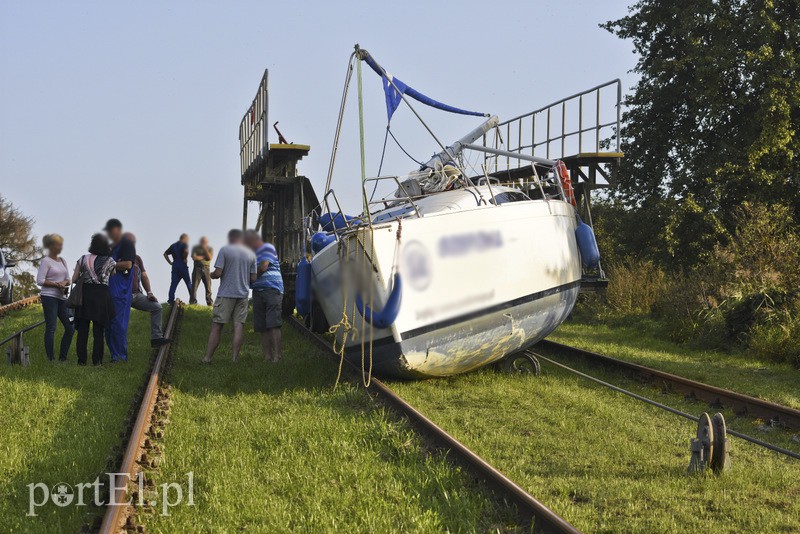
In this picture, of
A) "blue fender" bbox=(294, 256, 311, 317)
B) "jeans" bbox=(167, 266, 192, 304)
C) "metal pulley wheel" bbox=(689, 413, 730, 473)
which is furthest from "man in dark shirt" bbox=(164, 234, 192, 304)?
"metal pulley wheel" bbox=(689, 413, 730, 473)

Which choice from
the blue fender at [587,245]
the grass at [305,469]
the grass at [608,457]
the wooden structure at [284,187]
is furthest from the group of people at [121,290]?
the wooden structure at [284,187]

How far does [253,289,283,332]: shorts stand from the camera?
11.1 metres

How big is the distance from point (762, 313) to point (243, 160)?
621 inches

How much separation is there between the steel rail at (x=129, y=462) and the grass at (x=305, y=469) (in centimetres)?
18

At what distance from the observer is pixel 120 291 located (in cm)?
1075

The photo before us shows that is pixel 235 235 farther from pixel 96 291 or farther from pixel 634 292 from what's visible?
pixel 634 292

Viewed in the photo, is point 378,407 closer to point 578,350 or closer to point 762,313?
point 578,350

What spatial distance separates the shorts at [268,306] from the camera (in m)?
11.1

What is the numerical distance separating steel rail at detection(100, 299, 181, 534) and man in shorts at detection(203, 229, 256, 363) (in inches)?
53.0

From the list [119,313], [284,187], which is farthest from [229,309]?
[284,187]

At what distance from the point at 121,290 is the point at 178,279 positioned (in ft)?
25.3

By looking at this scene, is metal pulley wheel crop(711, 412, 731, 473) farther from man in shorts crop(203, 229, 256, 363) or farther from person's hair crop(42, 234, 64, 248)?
person's hair crop(42, 234, 64, 248)

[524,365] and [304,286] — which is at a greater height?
[304,286]

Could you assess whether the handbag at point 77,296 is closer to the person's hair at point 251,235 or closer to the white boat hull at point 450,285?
the person's hair at point 251,235
